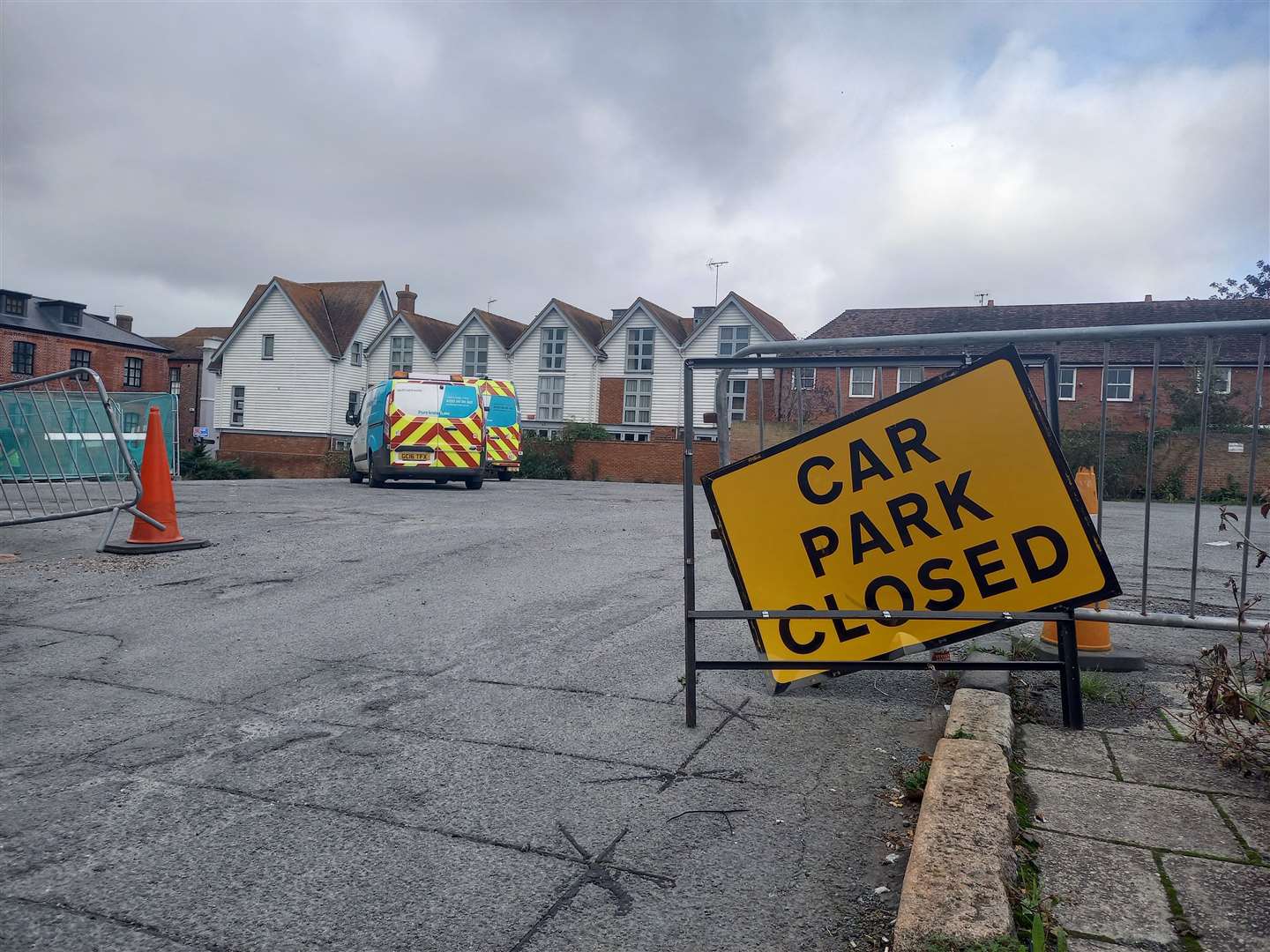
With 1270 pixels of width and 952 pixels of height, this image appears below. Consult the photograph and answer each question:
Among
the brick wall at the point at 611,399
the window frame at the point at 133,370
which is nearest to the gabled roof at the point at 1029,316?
the brick wall at the point at 611,399

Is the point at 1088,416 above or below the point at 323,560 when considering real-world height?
above

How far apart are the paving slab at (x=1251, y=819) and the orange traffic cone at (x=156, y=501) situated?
845cm

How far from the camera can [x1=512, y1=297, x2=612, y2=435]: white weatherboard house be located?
46.9 metres

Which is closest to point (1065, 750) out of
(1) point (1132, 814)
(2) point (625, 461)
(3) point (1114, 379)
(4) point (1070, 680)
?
(4) point (1070, 680)

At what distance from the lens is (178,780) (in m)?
3.32

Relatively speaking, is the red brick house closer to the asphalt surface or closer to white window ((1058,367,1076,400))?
white window ((1058,367,1076,400))

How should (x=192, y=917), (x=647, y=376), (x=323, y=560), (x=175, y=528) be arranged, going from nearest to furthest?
(x=192, y=917)
(x=323, y=560)
(x=175, y=528)
(x=647, y=376)

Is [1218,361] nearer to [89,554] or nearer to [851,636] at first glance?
[851,636]

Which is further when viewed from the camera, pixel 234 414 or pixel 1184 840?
pixel 234 414

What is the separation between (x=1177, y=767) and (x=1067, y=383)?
2.02m

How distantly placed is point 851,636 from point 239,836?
2.50 meters

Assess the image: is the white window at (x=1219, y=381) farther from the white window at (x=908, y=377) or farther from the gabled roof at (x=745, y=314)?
the gabled roof at (x=745, y=314)

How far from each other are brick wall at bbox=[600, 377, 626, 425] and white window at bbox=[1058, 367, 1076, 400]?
4136cm

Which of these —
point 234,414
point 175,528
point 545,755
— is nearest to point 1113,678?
point 545,755
